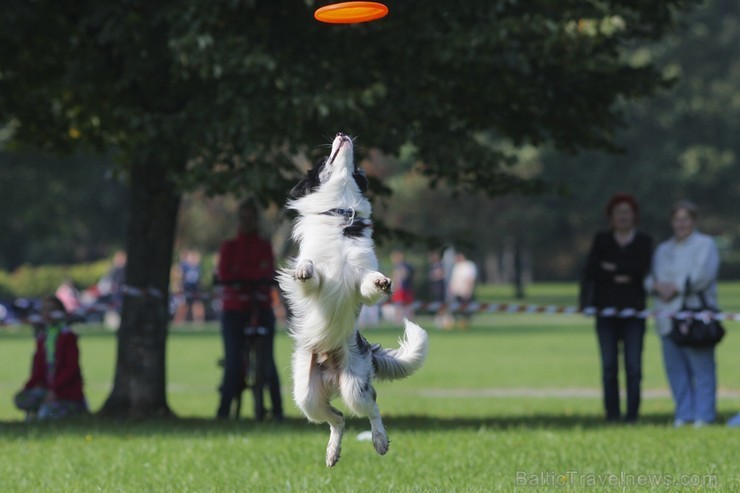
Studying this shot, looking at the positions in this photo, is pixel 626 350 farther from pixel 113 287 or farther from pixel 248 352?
pixel 113 287

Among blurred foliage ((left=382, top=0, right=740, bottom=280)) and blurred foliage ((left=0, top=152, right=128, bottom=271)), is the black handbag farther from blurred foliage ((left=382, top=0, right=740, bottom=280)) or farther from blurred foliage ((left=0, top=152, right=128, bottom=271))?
blurred foliage ((left=382, top=0, right=740, bottom=280))

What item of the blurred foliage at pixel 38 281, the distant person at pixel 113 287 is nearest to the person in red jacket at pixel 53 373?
the distant person at pixel 113 287

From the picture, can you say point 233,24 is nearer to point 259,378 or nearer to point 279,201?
point 279,201

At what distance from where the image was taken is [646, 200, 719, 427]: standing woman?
12.6m

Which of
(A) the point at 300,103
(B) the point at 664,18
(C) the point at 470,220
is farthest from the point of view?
(C) the point at 470,220

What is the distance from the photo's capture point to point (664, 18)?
13.0 metres

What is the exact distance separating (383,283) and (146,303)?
26.6 feet

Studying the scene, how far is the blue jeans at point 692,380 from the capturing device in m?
12.6

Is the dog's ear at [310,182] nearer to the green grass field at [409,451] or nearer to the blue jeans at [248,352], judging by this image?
the green grass field at [409,451]

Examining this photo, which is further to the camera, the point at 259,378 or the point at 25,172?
the point at 25,172

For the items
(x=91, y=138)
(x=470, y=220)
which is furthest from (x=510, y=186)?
(x=470, y=220)

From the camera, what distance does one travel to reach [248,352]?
13422 mm

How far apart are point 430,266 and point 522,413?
35.6 meters

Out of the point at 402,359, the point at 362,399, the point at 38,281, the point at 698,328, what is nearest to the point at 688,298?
the point at 698,328
